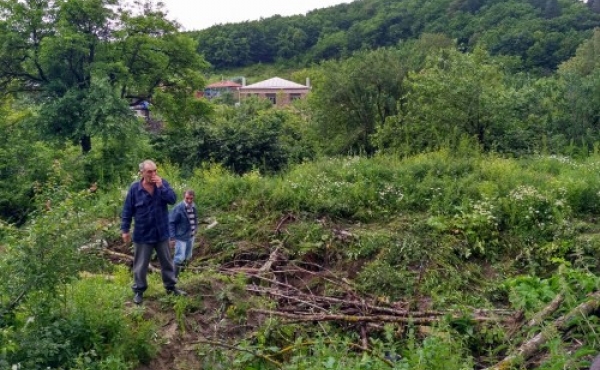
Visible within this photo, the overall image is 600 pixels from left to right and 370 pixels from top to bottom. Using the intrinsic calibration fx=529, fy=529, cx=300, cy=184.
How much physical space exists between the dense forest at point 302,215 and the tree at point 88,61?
0.25ft

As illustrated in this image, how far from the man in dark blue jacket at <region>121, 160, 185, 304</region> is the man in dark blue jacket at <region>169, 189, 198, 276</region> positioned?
1334mm

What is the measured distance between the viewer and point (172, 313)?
6344 millimetres

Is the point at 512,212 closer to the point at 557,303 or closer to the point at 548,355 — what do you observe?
the point at 557,303

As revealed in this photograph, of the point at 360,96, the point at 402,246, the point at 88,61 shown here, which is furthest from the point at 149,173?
the point at 360,96

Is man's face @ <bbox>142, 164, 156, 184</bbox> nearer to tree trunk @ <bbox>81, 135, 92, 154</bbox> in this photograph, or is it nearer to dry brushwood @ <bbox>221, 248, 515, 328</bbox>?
dry brushwood @ <bbox>221, 248, 515, 328</bbox>

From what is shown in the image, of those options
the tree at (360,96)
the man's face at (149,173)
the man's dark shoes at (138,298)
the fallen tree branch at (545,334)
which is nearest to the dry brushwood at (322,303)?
the fallen tree branch at (545,334)

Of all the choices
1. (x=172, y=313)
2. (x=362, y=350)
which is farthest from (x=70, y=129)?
(x=362, y=350)

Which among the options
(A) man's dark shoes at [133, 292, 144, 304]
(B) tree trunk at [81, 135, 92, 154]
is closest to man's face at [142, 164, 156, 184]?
(A) man's dark shoes at [133, 292, 144, 304]

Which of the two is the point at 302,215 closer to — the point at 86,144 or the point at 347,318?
the point at 347,318

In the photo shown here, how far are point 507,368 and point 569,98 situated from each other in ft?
60.4

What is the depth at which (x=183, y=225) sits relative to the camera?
786 centimetres

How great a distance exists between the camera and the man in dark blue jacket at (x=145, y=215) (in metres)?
6.25

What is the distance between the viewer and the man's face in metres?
6.16

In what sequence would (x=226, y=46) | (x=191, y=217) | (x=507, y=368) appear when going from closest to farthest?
(x=507, y=368) < (x=191, y=217) < (x=226, y=46)
